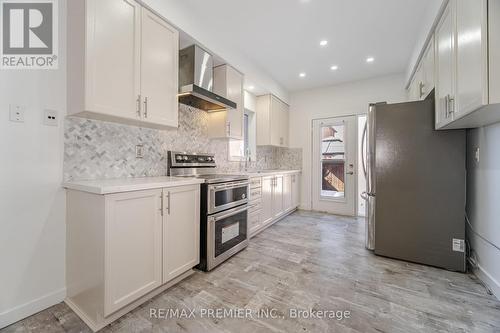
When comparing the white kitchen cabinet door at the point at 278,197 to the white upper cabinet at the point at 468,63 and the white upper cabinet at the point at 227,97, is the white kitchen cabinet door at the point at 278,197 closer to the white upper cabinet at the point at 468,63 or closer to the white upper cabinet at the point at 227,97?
the white upper cabinet at the point at 227,97

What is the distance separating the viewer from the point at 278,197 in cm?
385

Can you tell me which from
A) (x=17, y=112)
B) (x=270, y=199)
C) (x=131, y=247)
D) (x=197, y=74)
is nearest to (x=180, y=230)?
(x=131, y=247)

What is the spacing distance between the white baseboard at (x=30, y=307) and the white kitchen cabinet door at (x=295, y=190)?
12.4 feet

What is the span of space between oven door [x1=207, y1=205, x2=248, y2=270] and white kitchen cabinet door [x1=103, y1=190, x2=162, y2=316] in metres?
0.54

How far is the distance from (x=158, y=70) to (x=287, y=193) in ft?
10.3

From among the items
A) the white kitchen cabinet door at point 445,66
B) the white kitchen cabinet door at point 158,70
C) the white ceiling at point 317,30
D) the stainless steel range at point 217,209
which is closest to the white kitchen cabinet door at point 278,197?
the stainless steel range at point 217,209

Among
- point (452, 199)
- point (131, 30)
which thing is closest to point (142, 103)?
point (131, 30)

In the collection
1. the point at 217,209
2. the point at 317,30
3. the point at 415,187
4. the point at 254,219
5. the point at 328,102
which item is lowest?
the point at 254,219

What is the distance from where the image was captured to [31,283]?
1.52 metres

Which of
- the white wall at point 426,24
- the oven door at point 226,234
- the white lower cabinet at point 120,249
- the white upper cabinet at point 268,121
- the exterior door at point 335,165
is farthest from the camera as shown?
the exterior door at point 335,165

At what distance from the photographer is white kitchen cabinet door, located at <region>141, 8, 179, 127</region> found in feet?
6.07

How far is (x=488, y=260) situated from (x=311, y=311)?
5.66ft

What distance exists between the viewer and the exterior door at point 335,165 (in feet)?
14.4

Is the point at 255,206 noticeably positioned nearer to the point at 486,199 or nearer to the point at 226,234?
the point at 226,234
